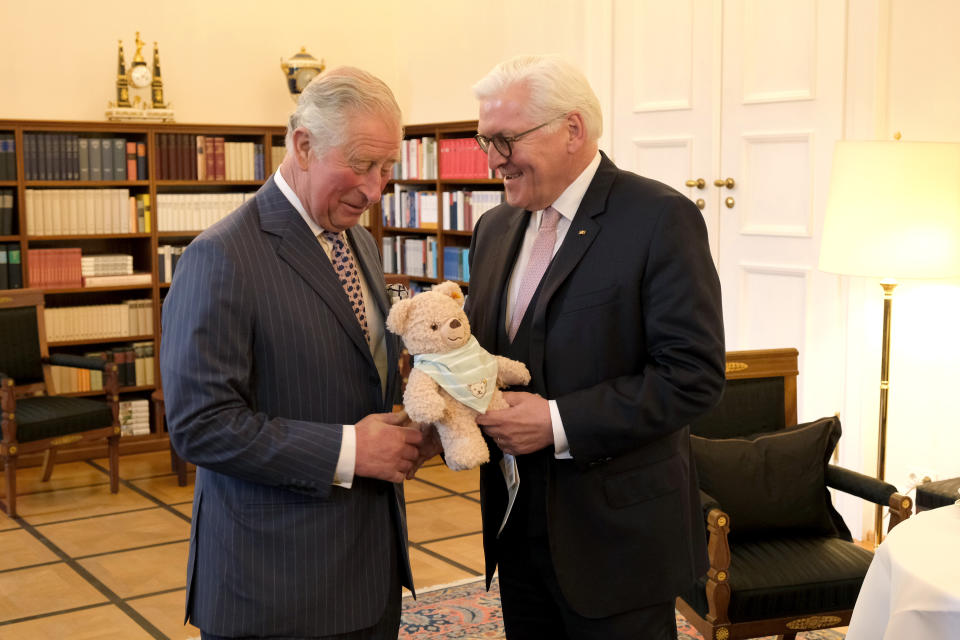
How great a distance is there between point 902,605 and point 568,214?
1019mm

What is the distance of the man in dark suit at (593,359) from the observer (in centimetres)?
204

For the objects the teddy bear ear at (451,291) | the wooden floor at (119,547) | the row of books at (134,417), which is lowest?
the wooden floor at (119,547)

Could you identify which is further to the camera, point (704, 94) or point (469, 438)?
point (704, 94)

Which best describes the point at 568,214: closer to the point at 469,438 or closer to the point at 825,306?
the point at 469,438

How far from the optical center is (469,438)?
2.05 meters

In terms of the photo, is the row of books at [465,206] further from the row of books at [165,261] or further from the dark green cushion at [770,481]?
the dark green cushion at [770,481]

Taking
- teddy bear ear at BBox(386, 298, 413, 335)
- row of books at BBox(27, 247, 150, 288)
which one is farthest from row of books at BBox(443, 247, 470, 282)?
teddy bear ear at BBox(386, 298, 413, 335)

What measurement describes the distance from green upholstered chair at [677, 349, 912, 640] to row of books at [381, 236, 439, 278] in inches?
157

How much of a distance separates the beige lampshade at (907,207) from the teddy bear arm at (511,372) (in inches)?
95.0

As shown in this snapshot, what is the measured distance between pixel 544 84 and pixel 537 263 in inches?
14.3

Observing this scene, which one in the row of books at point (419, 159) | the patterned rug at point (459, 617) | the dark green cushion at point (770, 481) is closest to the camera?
the dark green cushion at point (770, 481)

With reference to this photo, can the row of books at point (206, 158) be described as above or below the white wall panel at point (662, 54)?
below

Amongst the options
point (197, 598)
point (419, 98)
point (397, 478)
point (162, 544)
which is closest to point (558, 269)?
point (397, 478)

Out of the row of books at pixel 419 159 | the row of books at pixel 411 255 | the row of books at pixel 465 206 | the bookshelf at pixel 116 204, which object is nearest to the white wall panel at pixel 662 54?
A: the row of books at pixel 465 206
